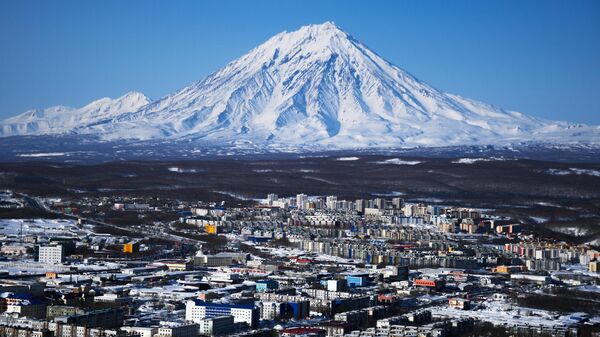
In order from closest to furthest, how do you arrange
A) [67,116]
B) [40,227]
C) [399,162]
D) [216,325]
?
[216,325]
[40,227]
[399,162]
[67,116]

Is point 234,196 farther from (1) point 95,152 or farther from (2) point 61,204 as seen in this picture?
(1) point 95,152

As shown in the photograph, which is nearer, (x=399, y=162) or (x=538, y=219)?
(x=538, y=219)

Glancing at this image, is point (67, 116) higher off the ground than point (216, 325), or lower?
higher

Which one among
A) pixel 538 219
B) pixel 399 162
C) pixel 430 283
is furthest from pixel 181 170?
pixel 430 283

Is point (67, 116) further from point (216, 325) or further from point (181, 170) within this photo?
point (216, 325)

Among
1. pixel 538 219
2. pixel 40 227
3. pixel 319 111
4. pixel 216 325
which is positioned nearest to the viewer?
pixel 216 325

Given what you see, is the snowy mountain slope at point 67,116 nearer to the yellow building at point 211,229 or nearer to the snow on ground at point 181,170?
the snow on ground at point 181,170

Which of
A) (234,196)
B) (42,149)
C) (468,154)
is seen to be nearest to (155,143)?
(42,149)

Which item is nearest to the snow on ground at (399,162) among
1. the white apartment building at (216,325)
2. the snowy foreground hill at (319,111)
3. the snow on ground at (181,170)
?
the snow on ground at (181,170)
